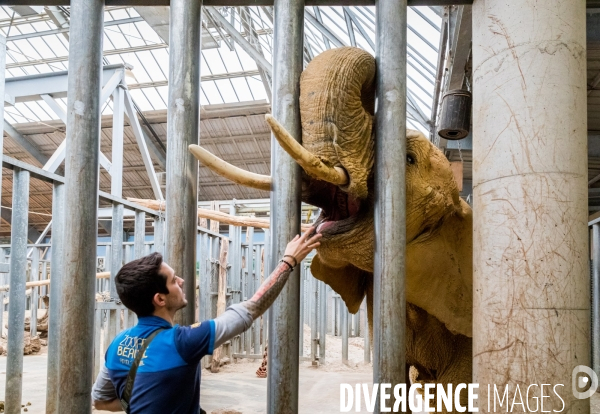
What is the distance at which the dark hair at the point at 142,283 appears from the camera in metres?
1.92

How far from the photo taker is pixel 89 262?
2279mm

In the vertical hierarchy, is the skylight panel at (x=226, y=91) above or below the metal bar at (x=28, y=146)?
above

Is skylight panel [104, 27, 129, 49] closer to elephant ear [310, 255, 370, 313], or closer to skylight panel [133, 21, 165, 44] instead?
skylight panel [133, 21, 165, 44]

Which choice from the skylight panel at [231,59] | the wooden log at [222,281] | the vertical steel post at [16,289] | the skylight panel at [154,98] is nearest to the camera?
the vertical steel post at [16,289]

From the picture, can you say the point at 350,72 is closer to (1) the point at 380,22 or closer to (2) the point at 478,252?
(1) the point at 380,22

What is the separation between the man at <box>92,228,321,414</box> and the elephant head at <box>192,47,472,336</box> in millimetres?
451

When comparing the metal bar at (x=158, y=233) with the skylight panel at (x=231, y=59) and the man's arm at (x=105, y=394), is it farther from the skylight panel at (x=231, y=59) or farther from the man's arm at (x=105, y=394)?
the skylight panel at (x=231, y=59)

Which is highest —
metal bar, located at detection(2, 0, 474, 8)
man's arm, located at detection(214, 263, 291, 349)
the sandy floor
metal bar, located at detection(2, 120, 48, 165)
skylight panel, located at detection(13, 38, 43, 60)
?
skylight panel, located at detection(13, 38, 43, 60)

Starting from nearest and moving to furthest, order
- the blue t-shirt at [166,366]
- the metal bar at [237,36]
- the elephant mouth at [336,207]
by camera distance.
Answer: the blue t-shirt at [166,366] → the elephant mouth at [336,207] → the metal bar at [237,36]

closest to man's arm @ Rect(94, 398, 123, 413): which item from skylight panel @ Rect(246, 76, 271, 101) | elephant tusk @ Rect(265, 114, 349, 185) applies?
elephant tusk @ Rect(265, 114, 349, 185)

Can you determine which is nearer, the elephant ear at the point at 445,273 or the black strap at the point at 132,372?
the black strap at the point at 132,372

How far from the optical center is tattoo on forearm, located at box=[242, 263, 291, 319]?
2.00 meters

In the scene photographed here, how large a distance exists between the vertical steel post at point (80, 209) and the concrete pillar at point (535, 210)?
146 cm

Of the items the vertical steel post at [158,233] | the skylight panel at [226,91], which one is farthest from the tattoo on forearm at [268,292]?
the skylight panel at [226,91]
